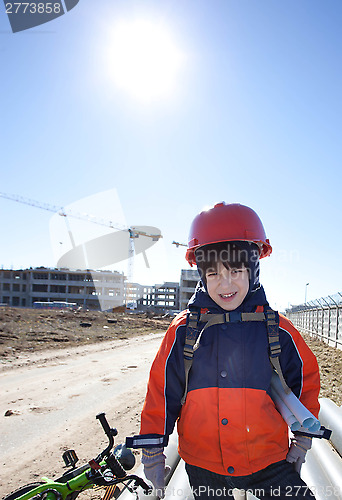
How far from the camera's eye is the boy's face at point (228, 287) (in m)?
2.15

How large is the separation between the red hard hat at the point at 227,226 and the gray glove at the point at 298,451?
1.22m

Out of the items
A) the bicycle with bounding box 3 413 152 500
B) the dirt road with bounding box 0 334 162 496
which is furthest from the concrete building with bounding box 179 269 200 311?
the bicycle with bounding box 3 413 152 500


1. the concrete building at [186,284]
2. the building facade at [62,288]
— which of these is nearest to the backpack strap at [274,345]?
the concrete building at [186,284]

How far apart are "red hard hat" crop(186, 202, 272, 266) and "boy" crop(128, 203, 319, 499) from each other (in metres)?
0.06

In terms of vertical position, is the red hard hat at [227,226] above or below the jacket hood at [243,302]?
above

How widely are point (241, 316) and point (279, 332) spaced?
0.24m

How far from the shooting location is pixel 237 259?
7.23 ft

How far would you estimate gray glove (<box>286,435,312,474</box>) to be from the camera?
1.93 meters

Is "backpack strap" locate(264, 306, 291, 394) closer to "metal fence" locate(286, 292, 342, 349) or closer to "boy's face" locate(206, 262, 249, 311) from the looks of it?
"boy's face" locate(206, 262, 249, 311)

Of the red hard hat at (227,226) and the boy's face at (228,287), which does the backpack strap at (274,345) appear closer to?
the boy's face at (228,287)

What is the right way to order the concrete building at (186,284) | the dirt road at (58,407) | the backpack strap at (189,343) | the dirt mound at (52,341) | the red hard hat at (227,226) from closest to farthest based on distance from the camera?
the backpack strap at (189,343) < the red hard hat at (227,226) < the dirt road at (58,407) < the dirt mound at (52,341) < the concrete building at (186,284)

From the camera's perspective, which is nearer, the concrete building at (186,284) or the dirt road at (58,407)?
the dirt road at (58,407)

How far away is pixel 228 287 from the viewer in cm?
214

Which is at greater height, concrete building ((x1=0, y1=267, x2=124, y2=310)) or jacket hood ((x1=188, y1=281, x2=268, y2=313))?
jacket hood ((x1=188, y1=281, x2=268, y2=313))
